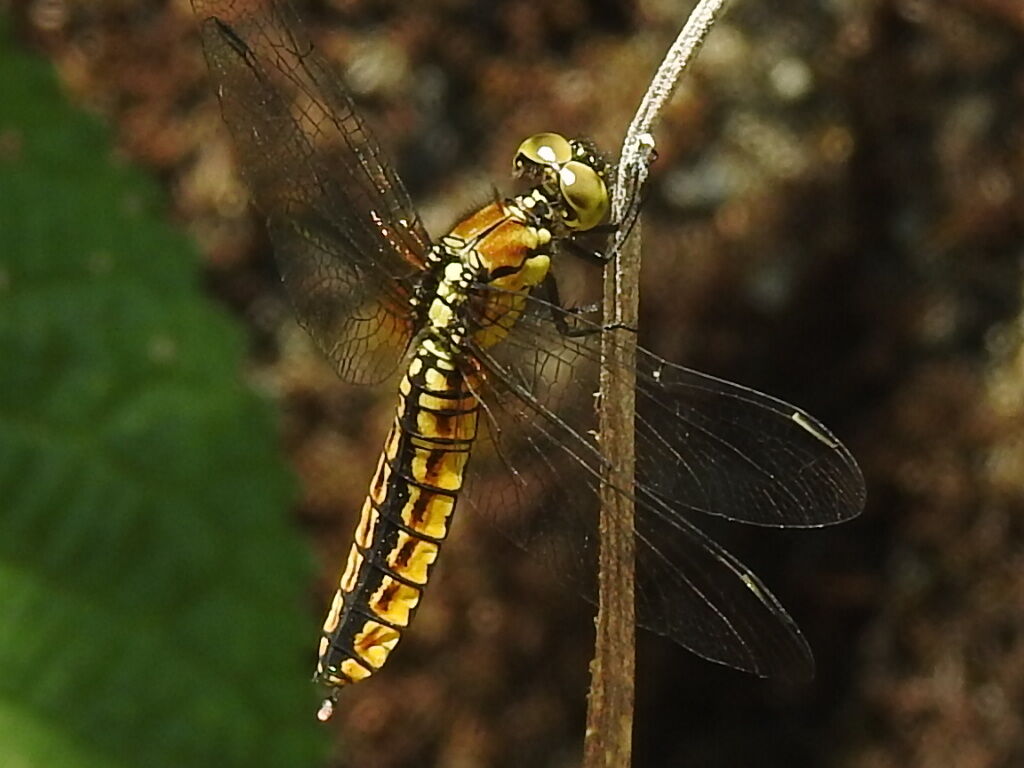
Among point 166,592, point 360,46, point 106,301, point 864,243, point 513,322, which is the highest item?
point 360,46

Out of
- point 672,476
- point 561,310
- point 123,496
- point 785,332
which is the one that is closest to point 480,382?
point 561,310

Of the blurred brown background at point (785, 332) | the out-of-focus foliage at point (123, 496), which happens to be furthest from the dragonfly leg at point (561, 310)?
the out-of-focus foliage at point (123, 496)

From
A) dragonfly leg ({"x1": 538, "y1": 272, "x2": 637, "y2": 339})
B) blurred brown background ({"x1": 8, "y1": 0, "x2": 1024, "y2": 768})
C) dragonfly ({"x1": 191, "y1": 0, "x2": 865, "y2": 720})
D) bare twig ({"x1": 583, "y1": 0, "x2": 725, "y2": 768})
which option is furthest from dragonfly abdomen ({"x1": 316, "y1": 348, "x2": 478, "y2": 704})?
blurred brown background ({"x1": 8, "y1": 0, "x2": 1024, "y2": 768})

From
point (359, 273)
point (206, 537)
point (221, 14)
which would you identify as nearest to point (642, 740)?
point (206, 537)

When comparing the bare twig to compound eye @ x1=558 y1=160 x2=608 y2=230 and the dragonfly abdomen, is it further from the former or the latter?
the dragonfly abdomen

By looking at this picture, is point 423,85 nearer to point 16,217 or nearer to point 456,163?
point 456,163

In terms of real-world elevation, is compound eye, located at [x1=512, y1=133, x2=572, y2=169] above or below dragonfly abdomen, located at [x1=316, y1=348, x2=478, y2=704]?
above
